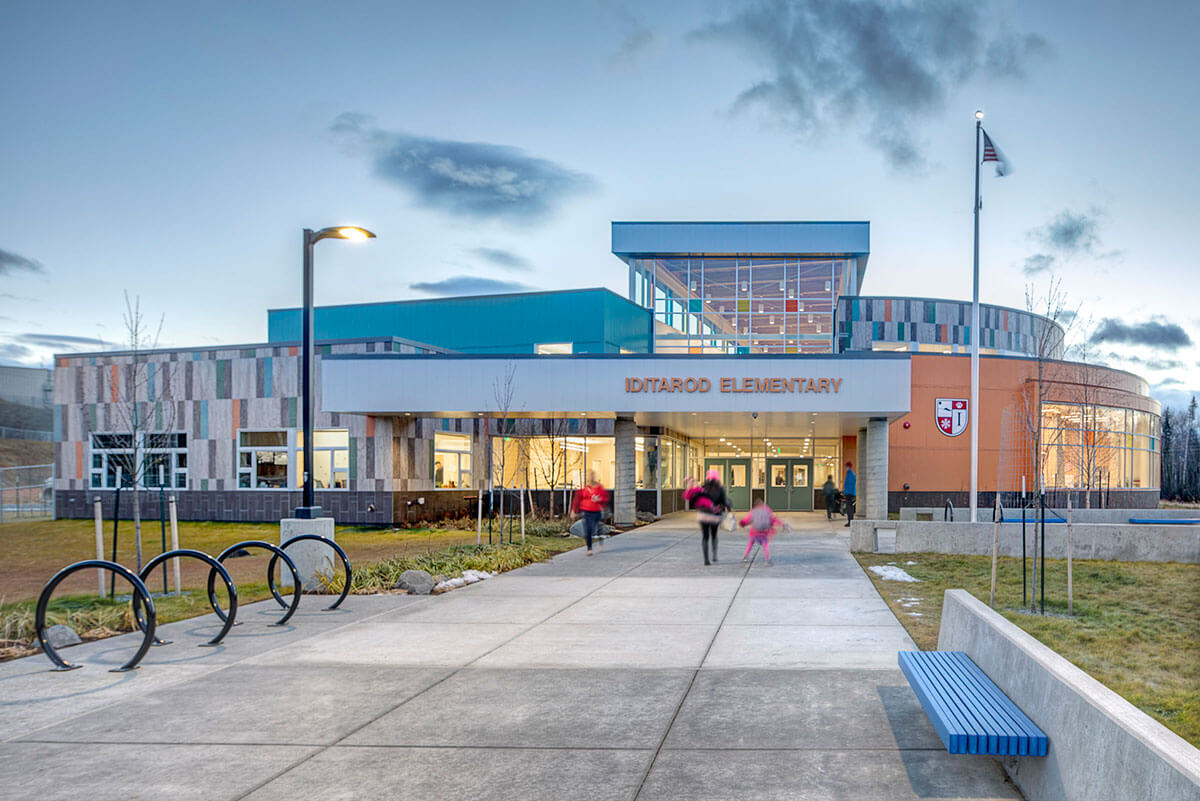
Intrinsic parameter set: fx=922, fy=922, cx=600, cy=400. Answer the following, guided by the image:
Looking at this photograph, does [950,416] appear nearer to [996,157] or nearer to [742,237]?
[742,237]

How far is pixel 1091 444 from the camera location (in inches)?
1378

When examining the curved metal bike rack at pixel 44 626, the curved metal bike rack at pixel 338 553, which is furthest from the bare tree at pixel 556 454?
the curved metal bike rack at pixel 44 626

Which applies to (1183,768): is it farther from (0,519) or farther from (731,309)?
(0,519)

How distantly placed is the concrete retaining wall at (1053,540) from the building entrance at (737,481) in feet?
72.6

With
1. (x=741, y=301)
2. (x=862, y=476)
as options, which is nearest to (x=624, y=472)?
(x=862, y=476)

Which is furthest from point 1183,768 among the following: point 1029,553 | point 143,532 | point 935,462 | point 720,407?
point 935,462

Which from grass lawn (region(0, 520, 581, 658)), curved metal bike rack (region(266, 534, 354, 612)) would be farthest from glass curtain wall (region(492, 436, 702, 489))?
curved metal bike rack (region(266, 534, 354, 612))

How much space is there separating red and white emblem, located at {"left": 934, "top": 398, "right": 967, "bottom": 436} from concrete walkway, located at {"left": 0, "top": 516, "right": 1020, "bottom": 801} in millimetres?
26363

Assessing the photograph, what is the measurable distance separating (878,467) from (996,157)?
11.1 metres

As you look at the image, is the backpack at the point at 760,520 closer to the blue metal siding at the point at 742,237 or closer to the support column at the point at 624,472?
the support column at the point at 624,472

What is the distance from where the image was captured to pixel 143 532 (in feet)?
95.6

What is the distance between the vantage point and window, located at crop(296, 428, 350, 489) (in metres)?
32.9

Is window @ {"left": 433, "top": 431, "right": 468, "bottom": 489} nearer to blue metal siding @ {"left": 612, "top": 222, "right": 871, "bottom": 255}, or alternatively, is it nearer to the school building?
the school building

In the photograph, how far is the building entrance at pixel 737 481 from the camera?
43.4 meters
